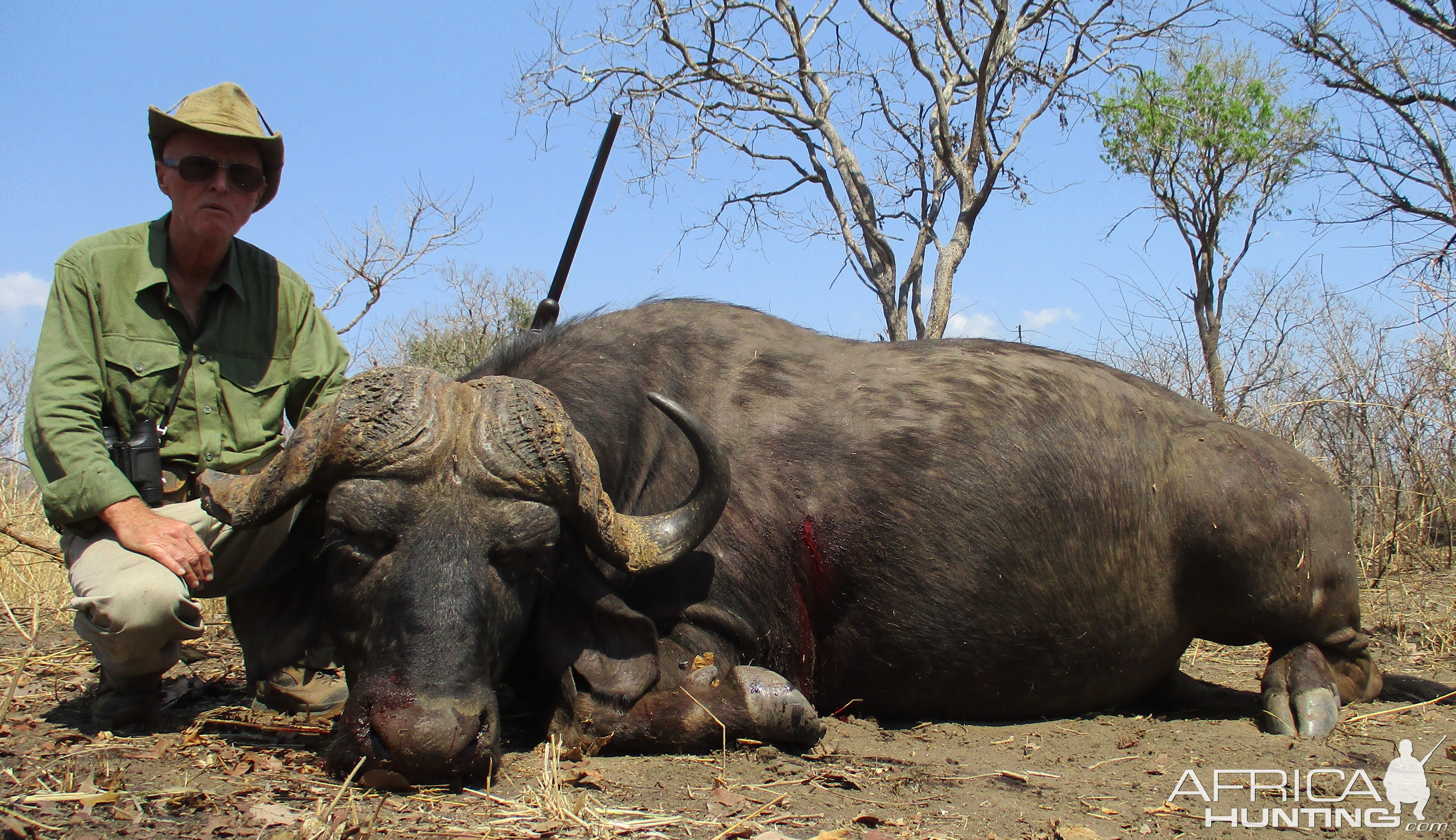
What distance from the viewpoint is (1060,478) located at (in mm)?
4172

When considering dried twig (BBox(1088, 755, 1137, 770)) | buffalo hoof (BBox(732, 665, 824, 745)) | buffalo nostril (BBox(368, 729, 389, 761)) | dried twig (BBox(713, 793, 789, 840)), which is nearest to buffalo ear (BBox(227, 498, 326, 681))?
buffalo nostril (BBox(368, 729, 389, 761))

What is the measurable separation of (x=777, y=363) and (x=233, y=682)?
Result: 2.76 meters

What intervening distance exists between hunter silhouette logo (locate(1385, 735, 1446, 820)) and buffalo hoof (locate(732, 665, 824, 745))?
178 centimetres

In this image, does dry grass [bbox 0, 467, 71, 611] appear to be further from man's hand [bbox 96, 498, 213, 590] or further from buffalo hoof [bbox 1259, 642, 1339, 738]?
buffalo hoof [bbox 1259, 642, 1339, 738]

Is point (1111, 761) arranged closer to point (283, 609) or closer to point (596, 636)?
point (596, 636)

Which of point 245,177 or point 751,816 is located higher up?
point 245,177

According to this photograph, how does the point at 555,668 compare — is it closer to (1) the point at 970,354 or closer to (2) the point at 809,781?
(2) the point at 809,781

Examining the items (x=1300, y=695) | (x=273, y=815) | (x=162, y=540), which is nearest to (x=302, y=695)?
(x=162, y=540)

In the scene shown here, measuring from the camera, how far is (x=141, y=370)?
3.68 m

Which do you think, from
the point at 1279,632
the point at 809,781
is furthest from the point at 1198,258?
the point at 809,781

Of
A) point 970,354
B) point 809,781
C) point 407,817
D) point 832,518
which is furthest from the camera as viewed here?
point 970,354

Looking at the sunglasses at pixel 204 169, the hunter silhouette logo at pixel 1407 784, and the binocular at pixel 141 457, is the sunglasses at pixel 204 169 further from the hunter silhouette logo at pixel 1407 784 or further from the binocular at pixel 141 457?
the hunter silhouette logo at pixel 1407 784

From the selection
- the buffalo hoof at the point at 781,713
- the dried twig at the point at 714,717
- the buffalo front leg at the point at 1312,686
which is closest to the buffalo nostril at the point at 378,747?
the dried twig at the point at 714,717

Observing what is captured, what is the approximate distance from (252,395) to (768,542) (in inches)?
83.7
